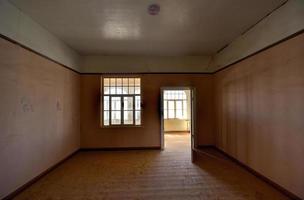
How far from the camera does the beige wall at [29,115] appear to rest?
104 inches

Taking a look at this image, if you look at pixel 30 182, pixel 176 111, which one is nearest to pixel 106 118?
pixel 30 182

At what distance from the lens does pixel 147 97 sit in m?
5.81

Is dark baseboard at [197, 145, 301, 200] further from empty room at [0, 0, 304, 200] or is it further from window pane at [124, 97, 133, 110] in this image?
window pane at [124, 97, 133, 110]

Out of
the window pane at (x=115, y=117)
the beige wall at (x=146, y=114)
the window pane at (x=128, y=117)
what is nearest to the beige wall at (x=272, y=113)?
the beige wall at (x=146, y=114)

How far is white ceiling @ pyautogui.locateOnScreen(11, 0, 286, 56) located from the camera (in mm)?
2793

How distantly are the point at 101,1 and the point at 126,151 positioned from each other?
4142 millimetres

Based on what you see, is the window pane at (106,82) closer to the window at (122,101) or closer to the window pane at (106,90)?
the window at (122,101)

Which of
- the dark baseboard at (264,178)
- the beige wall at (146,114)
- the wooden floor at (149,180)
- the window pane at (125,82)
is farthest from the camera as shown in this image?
the window pane at (125,82)

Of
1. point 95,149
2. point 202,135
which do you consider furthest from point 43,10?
point 202,135

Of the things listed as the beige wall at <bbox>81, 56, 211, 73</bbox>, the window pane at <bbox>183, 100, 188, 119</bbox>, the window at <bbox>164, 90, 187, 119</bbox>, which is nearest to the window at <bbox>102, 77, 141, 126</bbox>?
the beige wall at <bbox>81, 56, 211, 73</bbox>

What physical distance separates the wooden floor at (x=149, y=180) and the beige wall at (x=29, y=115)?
0.36 metres

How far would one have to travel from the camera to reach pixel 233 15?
10.4 feet

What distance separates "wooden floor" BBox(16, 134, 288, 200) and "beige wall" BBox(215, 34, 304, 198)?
1.27 ft

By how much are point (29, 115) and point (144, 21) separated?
2.61 meters
